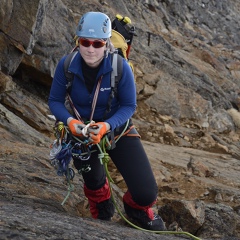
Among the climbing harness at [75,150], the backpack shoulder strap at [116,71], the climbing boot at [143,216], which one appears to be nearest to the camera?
the backpack shoulder strap at [116,71]

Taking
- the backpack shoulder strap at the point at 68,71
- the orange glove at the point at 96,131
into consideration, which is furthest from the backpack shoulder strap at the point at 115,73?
the backpack shoulder strap at the point at 68,71

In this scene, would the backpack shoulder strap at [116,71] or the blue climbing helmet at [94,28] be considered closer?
the blue climbing helmet at [94,28]

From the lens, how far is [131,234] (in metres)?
5.56

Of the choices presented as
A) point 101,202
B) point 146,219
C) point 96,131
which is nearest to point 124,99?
point 96,131

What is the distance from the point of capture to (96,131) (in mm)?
5793

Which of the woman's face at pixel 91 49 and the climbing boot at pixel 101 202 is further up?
the woman's face at pixel 91 49

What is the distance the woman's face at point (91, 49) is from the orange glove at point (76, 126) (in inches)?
31.0

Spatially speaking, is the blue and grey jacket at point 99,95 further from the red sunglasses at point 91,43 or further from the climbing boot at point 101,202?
the climbing boot at point 101,202

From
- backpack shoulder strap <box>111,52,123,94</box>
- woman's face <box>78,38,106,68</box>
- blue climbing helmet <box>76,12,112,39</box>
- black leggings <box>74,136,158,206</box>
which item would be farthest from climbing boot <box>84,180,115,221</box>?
blue climbing helmet <box>76,12,112,39</box>

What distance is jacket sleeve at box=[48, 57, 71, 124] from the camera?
6.18 m

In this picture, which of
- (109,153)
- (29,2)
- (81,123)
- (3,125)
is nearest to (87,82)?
(81,123)

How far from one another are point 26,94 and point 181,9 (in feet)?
86.8

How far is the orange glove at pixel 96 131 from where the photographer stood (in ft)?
19.0

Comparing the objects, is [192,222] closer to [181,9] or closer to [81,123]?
[81,123]
